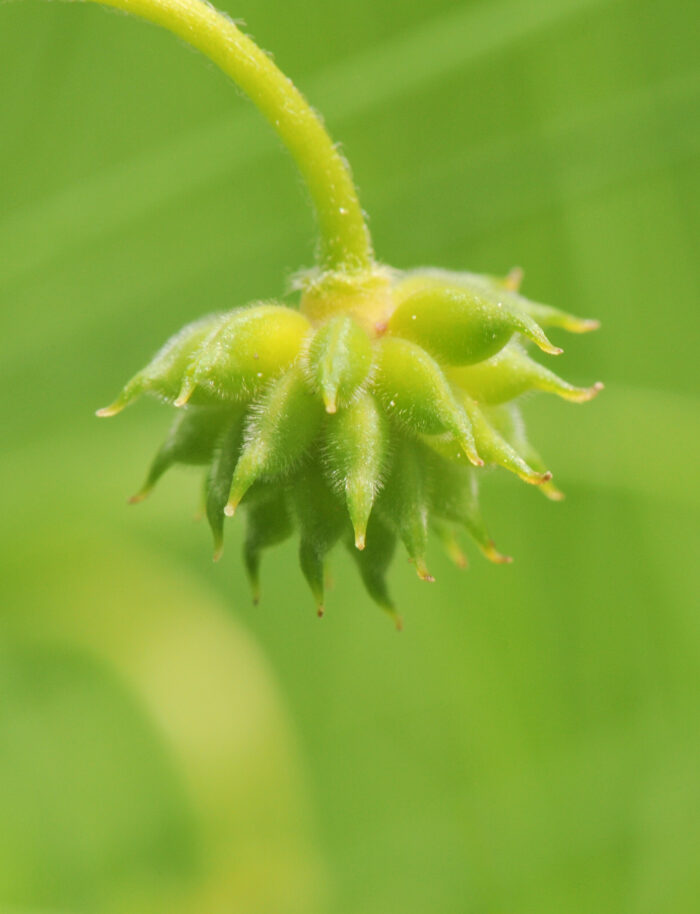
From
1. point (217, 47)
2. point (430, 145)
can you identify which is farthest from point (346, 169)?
point (430, 145)

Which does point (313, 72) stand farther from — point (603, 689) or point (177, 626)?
point (603, 689)

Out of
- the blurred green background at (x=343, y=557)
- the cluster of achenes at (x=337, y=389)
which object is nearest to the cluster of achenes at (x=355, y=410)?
the cluster of achenes at (x=337, y=389)

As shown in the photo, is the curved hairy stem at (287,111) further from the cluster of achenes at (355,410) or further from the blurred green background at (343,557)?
the blurred green background at (343,557)

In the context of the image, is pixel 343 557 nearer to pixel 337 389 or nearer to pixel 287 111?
pixel 337 389

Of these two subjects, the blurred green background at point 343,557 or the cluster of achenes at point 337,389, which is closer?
the cluster of achenes at point 337,389

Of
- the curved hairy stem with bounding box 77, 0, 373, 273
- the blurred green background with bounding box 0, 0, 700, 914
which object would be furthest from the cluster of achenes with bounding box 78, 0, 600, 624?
the blurred green background with bounding box 0, 0, 700, 914

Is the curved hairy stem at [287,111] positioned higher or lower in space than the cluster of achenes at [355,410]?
higher

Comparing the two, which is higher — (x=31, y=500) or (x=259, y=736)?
(x=31, y=500)
